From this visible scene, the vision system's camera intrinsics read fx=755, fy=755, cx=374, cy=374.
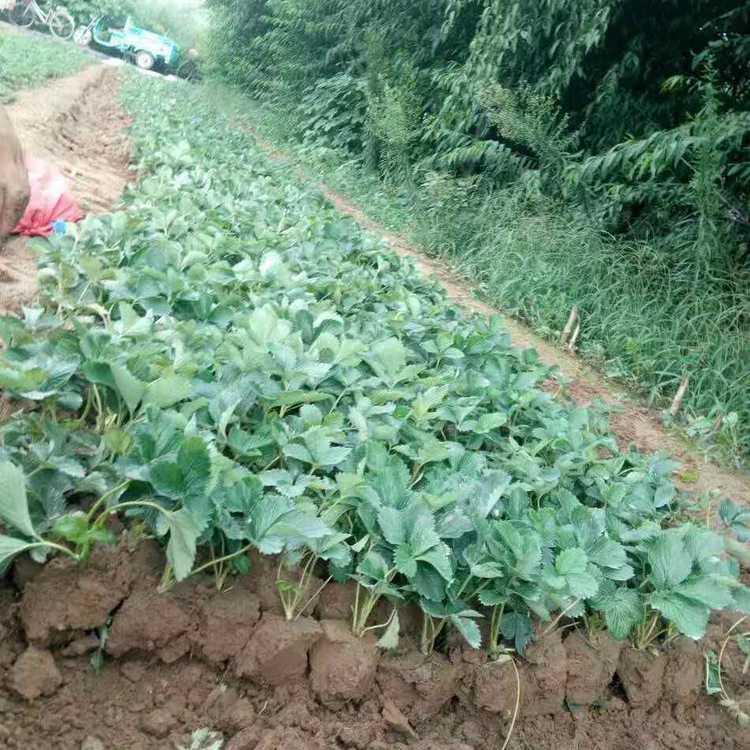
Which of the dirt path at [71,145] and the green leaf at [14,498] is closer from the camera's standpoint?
the green leaf at [14,498]

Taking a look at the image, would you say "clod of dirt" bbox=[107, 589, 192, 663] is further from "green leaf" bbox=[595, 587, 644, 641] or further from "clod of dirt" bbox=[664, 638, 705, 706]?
"clod of dirt" bbox=[664, 638, 705, 706]

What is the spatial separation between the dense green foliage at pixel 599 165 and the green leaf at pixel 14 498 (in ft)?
10.2

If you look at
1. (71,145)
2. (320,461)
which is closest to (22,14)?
(71,145)

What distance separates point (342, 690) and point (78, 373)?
1.01m

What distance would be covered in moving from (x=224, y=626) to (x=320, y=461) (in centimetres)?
46

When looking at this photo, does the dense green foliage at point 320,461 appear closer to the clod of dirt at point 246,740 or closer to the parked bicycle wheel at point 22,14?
the clod of dirt at point 246,740

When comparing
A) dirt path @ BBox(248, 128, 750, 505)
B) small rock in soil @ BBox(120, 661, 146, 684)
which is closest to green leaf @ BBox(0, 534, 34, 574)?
small rock in soil @ BBox(120, 661, 146, 684)

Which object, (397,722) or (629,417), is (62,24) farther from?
(397,722)

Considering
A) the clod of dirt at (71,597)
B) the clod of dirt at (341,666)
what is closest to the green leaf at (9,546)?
the clod of dirt at (71,597)

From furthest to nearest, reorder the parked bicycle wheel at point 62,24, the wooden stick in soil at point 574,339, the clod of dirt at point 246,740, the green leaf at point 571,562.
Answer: the parked bicycle wheel at point 62,24, the wooden stick in soil at point 574,339, the green leaf at point 571,562, the clod of dirt at point 246,740

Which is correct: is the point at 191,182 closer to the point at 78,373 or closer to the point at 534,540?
the point at 78,373

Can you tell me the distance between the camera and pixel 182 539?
1.43 metres

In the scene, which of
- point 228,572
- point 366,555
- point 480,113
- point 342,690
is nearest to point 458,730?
point 342,690

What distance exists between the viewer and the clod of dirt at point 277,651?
1570 mm
